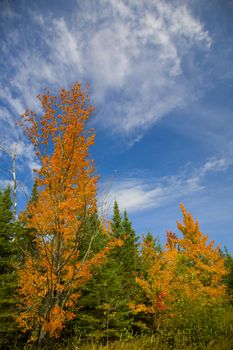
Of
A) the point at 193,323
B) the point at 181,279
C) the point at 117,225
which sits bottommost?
the point at 193,323

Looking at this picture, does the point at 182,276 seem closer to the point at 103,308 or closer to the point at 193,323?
the point at 193,323

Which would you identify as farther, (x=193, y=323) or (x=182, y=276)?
(x=182, y=276)

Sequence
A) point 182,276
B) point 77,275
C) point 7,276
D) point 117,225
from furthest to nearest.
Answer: point 117,225 → point 7,276 → point 182,276 → point 77,275

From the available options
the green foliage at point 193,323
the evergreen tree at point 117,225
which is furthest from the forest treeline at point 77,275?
the evergreen tree at point 117,225

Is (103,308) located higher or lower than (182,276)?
lower

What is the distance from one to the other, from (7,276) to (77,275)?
680 cm

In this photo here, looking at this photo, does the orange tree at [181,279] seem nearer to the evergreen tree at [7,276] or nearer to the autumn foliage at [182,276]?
the autumn foliage at [182,276]

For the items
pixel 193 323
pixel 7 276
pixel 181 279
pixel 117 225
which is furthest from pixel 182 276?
pixel 117 225

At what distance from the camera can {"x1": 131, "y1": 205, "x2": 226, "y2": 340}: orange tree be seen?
9.84m

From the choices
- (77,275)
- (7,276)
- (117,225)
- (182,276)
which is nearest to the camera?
(77,275)

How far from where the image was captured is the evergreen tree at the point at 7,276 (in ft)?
39.5

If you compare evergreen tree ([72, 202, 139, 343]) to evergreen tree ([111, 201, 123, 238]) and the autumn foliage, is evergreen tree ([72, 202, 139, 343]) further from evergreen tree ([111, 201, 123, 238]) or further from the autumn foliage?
evergreen tree ([111, 201, 123, 238])

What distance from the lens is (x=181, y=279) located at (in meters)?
12.1

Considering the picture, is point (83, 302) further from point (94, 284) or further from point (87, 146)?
point (87, 146)
